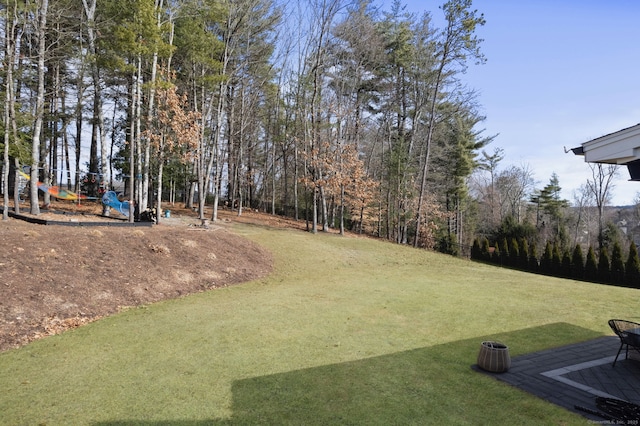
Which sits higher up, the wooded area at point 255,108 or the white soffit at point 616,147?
the wooded area at point 255,108

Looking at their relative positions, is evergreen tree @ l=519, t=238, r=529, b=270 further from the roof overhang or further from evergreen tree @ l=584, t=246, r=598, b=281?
the roof overhang

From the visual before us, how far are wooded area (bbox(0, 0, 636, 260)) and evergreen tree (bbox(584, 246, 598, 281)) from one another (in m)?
7.36

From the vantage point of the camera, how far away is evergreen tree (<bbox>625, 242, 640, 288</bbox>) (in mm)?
17031

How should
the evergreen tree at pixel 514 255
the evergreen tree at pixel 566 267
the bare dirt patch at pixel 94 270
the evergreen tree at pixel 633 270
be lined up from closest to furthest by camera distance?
1. the bare dirt patch at pixel 94 270
2. the evergreen tree at pixel 633 270
3. the evergreen tree at pixel 566 267
4. the evergreen tree at pixel 514 255

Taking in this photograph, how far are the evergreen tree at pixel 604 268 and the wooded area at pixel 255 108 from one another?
791 cm

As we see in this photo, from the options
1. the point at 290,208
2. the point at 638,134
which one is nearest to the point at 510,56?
the point at 638,134

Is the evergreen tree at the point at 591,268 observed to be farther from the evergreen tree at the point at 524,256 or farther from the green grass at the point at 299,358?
the green grass at the point at 299,358

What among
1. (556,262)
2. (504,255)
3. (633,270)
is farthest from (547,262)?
(633,270)

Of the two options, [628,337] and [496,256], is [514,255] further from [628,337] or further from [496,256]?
[628,337]

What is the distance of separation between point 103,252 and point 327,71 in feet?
63.0

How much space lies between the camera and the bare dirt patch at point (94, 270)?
6.21 metres

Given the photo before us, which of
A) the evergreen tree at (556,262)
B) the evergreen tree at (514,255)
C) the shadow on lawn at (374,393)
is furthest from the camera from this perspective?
the evergreen tree at (514,255)

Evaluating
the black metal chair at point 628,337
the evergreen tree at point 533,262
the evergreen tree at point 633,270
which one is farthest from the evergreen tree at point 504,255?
the black metal chair at point 628,337

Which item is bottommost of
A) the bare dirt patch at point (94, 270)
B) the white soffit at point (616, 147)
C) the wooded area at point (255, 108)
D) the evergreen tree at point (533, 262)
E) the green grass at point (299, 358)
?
the evergreen tree at point (533, 262)
